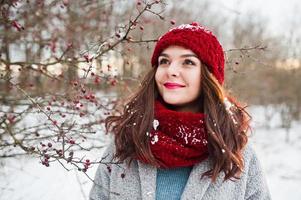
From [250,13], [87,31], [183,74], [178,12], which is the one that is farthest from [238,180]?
[250,13]

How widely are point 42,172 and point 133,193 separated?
10.8ft

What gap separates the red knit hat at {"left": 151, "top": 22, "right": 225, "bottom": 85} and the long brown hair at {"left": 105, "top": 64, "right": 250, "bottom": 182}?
0.05 metres

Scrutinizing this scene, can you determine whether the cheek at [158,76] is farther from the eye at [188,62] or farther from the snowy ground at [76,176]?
the snowy ground at [76,176]

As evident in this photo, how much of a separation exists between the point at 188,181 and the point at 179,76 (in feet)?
1.77

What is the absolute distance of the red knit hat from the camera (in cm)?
199

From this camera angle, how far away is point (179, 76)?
1983mm

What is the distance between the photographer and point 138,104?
7.06ft

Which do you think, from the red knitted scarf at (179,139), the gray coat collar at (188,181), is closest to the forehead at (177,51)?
the red knitted scarf at (179,139)

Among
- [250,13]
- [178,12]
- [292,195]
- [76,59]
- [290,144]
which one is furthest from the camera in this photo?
[290,144]

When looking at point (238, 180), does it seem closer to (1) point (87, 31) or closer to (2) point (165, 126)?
(2) point (165, 126)

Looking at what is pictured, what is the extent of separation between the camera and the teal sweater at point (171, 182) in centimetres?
197

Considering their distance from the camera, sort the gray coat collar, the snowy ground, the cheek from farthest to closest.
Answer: the snowy ground, the cheek, the gray coat collar

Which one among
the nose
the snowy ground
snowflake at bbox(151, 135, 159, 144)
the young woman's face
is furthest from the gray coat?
the snowy ground

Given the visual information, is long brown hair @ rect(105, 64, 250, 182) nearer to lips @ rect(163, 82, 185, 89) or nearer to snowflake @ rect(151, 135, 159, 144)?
snowflake @ rect(151, 135, 159, 144)
